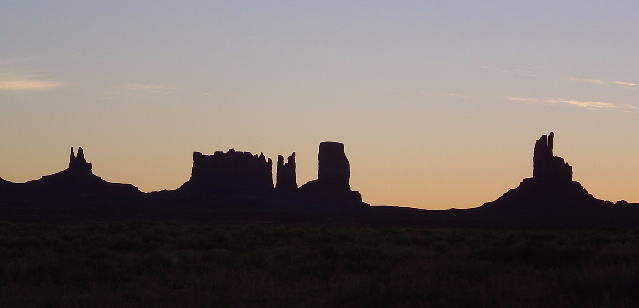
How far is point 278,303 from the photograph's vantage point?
54.4ft

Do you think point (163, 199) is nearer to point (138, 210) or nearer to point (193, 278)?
point (138, 210)

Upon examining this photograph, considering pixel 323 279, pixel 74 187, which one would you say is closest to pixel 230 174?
pixel 74 187

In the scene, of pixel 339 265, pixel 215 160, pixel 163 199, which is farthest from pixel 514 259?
pixel 215 160

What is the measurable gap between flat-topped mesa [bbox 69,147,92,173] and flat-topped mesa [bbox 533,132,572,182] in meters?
62.3

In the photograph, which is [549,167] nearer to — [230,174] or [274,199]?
[274,199]

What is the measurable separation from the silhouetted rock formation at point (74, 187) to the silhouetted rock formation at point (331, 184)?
28.5 meters

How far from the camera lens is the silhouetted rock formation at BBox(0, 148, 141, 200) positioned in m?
131

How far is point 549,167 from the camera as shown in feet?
404

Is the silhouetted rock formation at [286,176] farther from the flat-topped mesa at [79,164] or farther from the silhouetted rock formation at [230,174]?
the flat-topped mesa at [79,164]

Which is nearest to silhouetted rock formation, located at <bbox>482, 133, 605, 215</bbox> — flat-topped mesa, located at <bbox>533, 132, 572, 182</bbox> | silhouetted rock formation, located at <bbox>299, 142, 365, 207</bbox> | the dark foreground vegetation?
flat-topped mesa, located at <bbox>533, 132, 572, 182</bbox>

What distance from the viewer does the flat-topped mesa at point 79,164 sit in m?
144

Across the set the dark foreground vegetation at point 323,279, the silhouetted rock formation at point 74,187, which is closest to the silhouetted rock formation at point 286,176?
the silhouetted rock formation at point 74,187

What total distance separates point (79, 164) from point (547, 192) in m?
65.7

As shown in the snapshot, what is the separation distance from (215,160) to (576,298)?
465 feet
